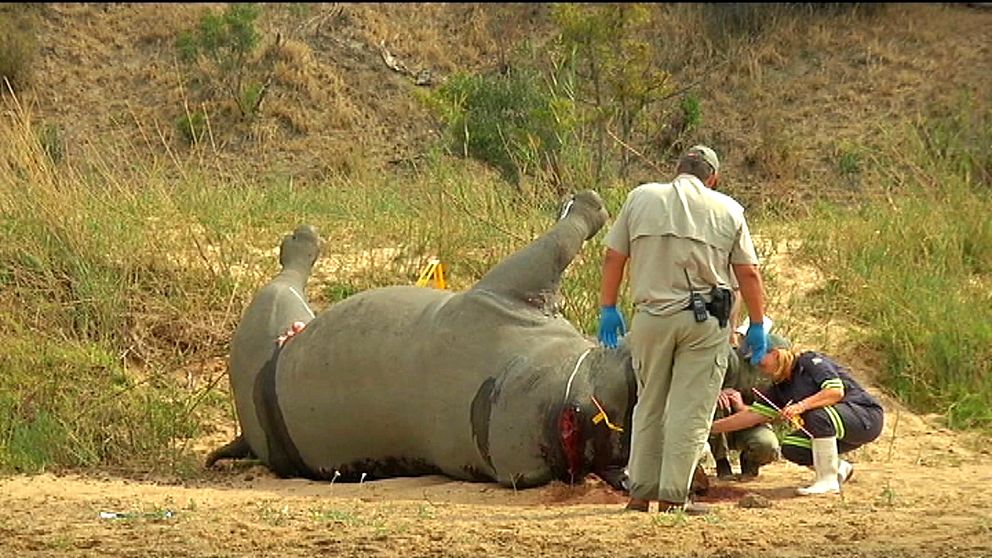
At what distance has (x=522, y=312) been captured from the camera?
786 centimetres

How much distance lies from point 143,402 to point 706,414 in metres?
3.46

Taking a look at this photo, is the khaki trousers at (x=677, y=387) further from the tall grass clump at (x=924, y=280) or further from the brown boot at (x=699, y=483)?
the tall grass clump at (x=924, y=280)

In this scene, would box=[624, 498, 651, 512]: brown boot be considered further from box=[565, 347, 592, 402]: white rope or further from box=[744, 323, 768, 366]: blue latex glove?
box=[744, 323, 768, 366]: blue latex glove

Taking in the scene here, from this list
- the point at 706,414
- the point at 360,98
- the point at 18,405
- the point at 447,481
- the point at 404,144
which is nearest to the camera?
the point at 706,414

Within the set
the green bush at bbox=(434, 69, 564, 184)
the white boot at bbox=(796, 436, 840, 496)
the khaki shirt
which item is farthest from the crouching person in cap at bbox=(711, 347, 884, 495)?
the green bush at bbox=(434, 69, 564, 184)

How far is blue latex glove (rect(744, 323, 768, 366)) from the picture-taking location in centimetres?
702

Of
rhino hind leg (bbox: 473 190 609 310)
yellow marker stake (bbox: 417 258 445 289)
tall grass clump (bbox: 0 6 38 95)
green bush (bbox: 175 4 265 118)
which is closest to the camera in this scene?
rhino hind leg (bbox: 473 190 609 310)

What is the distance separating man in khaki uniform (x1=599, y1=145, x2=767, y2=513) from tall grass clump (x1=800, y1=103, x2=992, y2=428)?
9.42ft

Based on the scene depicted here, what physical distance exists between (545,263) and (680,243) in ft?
4.22

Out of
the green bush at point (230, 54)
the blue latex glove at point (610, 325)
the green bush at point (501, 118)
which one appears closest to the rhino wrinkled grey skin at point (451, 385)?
the blue latex glove at point (610, 325)

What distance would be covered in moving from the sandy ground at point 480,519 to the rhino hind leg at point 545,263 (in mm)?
881

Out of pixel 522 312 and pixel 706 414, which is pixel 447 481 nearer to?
pixel 522 312

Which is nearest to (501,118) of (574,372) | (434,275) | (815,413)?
Answer: (434,275)

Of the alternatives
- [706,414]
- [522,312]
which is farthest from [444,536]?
[522,312]
